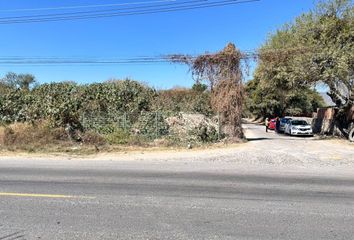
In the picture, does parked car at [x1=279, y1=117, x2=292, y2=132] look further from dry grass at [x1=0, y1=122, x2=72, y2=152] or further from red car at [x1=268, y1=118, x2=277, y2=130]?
dry grass at [x1=0, y1=122, x2=72, y2=152]

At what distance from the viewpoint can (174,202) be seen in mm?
7578

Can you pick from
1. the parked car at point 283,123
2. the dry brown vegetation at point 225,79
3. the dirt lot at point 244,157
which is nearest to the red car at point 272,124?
the parked car at point 283,123

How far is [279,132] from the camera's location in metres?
41.2

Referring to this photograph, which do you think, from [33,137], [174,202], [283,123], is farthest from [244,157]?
[283,123]

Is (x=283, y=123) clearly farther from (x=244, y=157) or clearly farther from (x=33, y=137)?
(x=33, y=137)

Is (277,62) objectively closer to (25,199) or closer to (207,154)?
(207,154)

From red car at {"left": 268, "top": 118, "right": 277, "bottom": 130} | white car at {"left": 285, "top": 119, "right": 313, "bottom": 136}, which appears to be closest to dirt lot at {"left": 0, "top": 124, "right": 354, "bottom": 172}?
white car at {"left": 285, "top": 119, "right": 313, "bottom": 136}

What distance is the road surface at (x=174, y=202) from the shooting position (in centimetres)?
572

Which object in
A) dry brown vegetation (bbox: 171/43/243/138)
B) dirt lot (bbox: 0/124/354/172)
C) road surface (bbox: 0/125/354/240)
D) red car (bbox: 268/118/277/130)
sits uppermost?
dry brown vegetation (bbox: 171/43/243/138)

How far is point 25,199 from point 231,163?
850 centimetres

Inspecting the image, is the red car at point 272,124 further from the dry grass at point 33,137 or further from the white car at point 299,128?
the dry grass at point 33,137

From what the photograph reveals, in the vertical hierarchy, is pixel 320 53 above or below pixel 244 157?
above

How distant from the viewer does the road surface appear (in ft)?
18.8

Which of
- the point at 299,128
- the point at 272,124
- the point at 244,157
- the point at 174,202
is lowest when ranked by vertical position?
the point at 272,124
